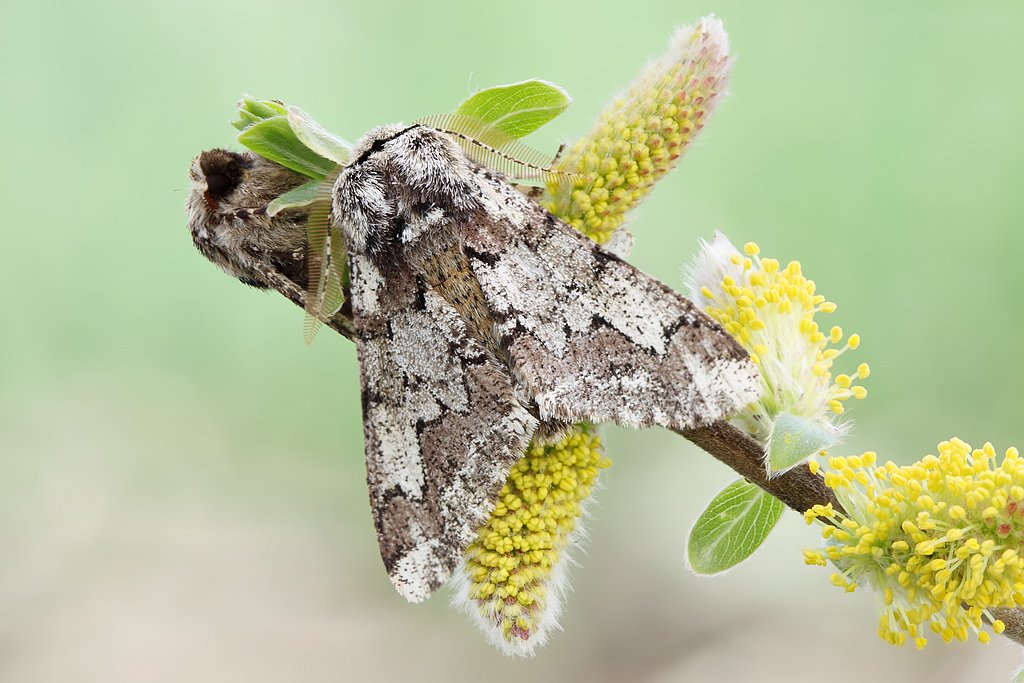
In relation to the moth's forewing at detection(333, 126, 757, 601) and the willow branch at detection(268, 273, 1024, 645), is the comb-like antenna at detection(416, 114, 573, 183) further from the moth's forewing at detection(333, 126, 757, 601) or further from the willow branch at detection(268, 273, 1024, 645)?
the willow branch at detection(268, 273, 1024, 645)

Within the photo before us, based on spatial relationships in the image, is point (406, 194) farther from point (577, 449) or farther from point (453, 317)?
point (577, 449)

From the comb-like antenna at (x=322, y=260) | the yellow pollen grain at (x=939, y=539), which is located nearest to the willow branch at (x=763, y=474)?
the yellow pollen grain at (x=939, y=539)

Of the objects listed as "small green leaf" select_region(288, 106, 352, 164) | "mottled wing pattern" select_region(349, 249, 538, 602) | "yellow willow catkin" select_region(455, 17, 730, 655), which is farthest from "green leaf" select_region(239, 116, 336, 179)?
"yellow willow catkin" select_region(455, 17, 730, 655)

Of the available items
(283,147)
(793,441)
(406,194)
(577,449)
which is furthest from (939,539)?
(283,147)

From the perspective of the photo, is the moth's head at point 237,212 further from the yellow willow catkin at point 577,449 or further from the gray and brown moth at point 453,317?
the yellow willow catkin at point 577,449

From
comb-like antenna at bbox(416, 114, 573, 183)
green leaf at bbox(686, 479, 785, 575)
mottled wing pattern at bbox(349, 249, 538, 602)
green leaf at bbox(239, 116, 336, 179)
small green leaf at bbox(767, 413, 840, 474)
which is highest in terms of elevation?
comb-like antenna at bbox(416, 114, 573, 183)

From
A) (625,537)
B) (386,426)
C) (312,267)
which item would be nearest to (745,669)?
(625,537)
